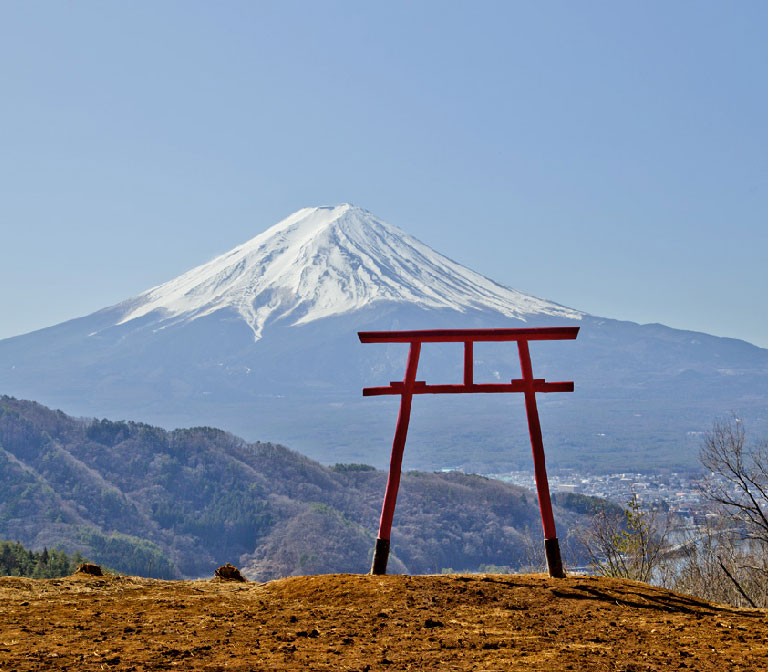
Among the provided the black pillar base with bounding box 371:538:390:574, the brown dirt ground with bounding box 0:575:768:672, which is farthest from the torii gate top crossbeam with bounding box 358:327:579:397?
the brown dirt ground with bounding box 0:575:768:672

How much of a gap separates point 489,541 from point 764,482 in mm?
60252

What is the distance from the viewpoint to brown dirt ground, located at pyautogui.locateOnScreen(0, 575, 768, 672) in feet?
17.5

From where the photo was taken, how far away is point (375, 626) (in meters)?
6.11

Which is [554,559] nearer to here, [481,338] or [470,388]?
[470,388]

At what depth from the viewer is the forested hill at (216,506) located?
73625 millimetres

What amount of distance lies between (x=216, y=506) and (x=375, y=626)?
276ft

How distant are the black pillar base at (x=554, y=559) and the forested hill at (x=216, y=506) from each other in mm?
58332

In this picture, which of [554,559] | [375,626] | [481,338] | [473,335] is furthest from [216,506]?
[375,626]

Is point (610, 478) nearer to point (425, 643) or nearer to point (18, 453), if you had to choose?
point (18, 453)

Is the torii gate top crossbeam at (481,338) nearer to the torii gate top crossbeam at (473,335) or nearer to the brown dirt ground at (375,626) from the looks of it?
the torii gate top crossbeam at (473,335)

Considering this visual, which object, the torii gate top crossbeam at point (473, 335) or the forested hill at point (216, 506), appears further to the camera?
the forested hill at point (216, 506)

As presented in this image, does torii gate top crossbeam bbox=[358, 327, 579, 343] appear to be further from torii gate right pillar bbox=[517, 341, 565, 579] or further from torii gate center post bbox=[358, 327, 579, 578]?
torii gate right pillar bbox=[517, 341, 565, 579]

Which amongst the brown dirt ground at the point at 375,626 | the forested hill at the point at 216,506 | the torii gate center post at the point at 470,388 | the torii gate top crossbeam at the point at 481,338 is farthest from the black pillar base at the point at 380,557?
the forested hill at the point at 216,506

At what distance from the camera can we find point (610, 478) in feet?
468
